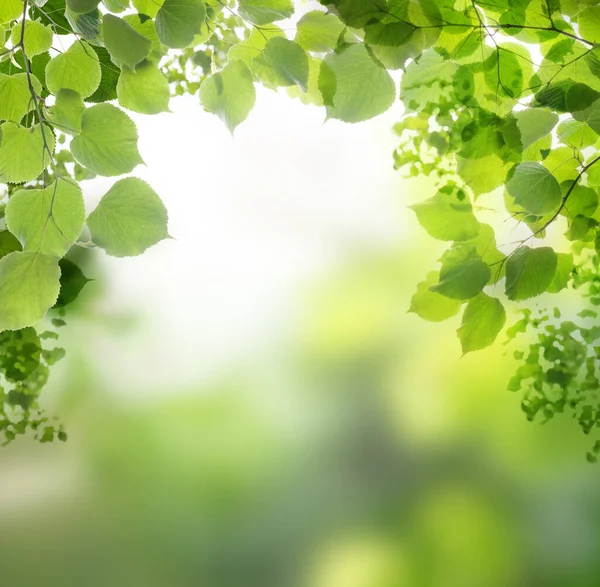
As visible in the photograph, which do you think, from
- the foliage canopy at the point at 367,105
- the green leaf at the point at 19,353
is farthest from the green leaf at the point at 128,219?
the green leaf at the point at 19,353

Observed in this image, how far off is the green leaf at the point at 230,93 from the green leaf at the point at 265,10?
0.02 m

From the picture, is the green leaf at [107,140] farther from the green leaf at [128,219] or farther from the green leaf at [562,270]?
the green leaf at [562,270]

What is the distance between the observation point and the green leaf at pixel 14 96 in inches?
13.1

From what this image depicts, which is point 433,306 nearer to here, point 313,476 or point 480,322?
point 480,322

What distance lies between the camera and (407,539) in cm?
171

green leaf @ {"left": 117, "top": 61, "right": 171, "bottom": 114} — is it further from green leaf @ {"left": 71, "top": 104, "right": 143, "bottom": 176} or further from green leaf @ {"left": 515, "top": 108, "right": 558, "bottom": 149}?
green leaf @ {"left": 515, "top": 108, "right": 558, "bottom": 149}

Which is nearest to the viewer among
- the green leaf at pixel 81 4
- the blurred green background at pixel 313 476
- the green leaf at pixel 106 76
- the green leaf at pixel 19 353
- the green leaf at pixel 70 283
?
the green leaf at pixel 81 4

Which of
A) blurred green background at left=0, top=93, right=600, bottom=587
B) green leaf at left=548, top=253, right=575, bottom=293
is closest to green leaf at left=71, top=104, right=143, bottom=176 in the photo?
green leaf at left=548, top=253, right=575, bottom=293

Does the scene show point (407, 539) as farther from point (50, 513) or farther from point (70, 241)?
point (70, 241)

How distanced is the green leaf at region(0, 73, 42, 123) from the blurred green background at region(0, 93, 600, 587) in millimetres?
1334

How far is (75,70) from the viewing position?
0.32m

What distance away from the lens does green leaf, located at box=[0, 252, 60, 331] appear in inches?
10.8

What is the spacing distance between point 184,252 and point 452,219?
4.81ft

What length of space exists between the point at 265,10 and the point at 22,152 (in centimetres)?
14
